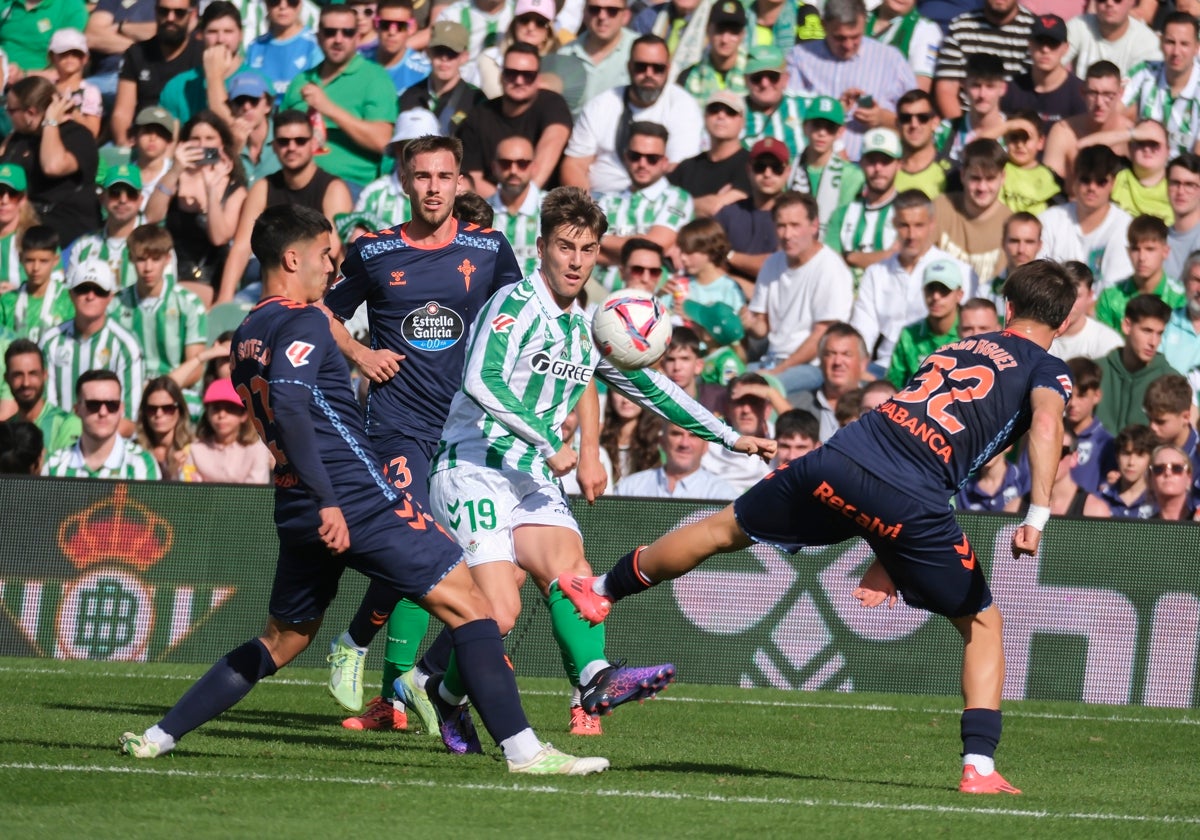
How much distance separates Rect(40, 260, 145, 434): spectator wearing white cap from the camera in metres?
14.0

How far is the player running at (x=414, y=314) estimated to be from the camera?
866cm

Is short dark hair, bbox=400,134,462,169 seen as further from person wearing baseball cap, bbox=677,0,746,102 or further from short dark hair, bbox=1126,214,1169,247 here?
person wearing baseball cap, bbox=677,0,746,102

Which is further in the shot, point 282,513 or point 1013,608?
point 1013,608

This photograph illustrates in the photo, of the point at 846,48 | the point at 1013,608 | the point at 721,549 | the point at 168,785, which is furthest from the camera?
the point at 846,48

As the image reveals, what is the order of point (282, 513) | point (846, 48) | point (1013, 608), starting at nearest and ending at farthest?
point (282, 513) < point (1013, 608) < point (846, 48)

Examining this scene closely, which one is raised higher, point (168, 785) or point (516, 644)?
point (168, 785)

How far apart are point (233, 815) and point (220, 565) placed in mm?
6011

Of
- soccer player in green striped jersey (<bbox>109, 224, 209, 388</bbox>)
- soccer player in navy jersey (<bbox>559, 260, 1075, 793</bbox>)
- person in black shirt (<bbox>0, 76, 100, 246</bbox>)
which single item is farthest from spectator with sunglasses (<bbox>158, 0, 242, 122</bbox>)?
soccer player in navy jersey (<bbox>559, 260, 1075, 793</bbox>)

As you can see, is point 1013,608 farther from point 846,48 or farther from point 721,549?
point 846,48

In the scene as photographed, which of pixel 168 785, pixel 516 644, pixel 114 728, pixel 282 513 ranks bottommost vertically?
pixel 516 644

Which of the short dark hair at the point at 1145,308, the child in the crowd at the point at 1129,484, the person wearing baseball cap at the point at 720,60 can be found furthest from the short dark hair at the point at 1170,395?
the person wearing baseball cap at the point at 720,60

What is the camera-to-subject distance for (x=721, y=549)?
7.55 m

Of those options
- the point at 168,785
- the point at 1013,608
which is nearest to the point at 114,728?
the point at 168,785

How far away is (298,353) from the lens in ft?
21.9
